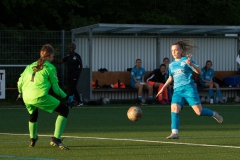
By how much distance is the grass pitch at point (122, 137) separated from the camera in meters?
10.2

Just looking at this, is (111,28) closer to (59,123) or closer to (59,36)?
(59,36)

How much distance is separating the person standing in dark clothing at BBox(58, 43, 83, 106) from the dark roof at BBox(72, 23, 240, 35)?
4.46ft

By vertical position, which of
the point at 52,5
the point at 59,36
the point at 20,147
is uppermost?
the point at 52,5

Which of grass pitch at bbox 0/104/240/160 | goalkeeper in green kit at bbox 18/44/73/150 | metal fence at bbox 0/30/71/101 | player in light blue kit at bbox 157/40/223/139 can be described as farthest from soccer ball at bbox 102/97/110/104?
goalkeeper in green kit at bbox 18/44/73/150

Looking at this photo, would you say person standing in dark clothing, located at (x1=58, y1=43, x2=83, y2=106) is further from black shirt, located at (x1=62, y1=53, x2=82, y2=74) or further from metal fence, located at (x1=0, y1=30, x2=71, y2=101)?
metal fence, located at (x1=0, y1=30, x2=71, y2=101)

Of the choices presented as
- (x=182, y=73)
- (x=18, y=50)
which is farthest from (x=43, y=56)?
(x=18, y=50)

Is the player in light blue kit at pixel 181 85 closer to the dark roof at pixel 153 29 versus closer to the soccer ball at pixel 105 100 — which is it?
the dark roof at pixel 153 29

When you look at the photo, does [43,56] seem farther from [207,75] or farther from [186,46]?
[207,75]

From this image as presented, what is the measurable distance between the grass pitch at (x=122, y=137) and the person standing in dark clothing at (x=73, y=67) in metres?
3.41

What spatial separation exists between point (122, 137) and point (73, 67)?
402 inches

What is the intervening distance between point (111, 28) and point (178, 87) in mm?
11937

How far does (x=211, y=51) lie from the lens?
2716cm

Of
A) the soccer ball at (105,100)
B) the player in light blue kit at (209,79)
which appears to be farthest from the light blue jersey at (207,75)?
the soccer ball at (105,100)

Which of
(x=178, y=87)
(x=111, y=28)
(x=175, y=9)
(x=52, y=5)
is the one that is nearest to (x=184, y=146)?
(x=178, y=87)
